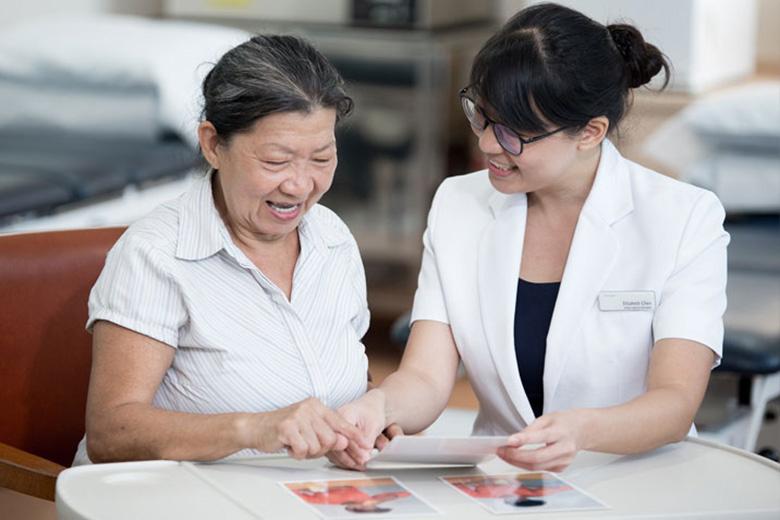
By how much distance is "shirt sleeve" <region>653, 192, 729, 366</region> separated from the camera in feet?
6.29

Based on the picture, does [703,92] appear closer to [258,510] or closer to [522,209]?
[522,209]

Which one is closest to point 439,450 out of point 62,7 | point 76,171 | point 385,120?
point 76,171

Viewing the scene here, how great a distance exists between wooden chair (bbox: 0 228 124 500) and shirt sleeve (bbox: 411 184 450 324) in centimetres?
Answer: 48

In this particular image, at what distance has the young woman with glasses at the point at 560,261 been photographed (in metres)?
1.92

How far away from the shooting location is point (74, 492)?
1.58 metres

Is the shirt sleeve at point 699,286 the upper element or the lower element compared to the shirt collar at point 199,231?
lower

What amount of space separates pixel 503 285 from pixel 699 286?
0.27m

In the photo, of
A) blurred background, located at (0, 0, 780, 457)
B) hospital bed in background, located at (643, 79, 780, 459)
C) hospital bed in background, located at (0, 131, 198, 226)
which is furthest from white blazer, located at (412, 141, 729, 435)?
hospital bed in background, located at (0, 131, 198, 226)

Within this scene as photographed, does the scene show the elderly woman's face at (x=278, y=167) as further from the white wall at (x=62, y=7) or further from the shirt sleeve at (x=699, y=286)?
the white wall at (x=62, y=7)

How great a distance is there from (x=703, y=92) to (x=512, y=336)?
1799 millimetres

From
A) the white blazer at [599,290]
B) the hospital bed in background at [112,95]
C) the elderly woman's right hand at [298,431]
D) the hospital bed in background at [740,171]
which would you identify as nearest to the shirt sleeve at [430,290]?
the white blazer at [599,290]

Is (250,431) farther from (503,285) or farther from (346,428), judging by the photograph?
(503,285)

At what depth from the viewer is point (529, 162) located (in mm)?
1962

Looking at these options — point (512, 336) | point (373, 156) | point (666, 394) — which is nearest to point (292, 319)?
point (512, 336)
